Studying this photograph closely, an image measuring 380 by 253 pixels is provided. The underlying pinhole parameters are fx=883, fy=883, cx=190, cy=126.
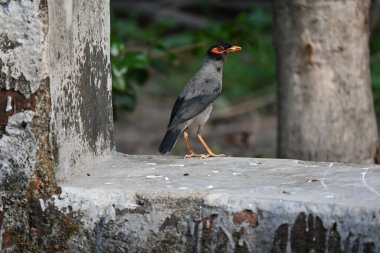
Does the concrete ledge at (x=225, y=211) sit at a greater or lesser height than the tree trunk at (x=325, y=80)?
lesser

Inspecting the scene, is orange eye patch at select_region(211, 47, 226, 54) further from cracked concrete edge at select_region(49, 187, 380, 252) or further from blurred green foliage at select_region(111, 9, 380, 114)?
cracked concrete edge at select_region(49, 187, 380, 252)

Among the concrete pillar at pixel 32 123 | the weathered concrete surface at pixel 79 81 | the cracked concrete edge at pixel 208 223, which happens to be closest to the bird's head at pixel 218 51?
the weathered concrete surface at pixel 79 81

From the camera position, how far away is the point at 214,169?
393cm

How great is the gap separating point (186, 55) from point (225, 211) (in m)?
7.86

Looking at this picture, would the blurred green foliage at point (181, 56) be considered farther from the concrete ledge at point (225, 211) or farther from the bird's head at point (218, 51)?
the concrete ledge at point (225, 211)

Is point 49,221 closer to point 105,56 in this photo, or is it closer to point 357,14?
point 105,56

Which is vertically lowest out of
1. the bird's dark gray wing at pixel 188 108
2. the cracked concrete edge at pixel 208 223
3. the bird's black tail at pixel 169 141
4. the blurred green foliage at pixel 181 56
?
the cracked concrete edge at pixel 208 223

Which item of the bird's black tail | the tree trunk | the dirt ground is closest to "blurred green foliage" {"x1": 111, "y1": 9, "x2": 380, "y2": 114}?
the dirt ground

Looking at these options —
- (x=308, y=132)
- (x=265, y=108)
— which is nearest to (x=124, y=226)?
(x=308, y=132)

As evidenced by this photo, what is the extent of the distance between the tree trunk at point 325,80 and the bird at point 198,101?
0.58m

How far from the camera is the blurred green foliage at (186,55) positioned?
6.16 m

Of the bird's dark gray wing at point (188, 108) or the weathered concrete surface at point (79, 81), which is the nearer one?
the weathered concrete surface at point (79, 81)

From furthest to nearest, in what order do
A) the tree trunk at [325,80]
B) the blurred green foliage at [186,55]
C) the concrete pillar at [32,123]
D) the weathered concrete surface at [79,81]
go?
the blurred green foliage at [186,55]
the tree trunk at [325,80]
the weathered concrete surface at [79,81]
the concrete pillar at [32,123]

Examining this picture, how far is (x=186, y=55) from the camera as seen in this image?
1113 cm
